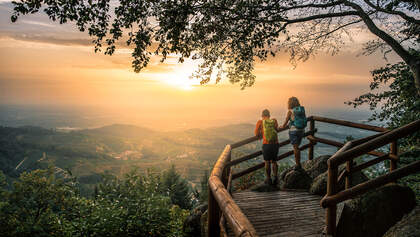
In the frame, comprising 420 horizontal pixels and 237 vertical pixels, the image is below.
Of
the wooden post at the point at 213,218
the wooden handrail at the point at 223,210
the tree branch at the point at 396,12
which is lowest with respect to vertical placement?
the wooden post at the point at 213,218

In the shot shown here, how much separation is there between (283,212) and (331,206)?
5.38ft

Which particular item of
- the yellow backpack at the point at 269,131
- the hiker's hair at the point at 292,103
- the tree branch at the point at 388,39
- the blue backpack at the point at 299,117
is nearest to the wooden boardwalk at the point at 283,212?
the yellow backpack at the point at 269,131

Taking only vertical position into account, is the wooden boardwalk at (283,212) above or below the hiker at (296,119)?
below

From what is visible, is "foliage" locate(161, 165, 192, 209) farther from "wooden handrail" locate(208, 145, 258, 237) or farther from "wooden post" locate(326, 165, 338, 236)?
"wooden handrail" locate(208, 145, 258, 237)

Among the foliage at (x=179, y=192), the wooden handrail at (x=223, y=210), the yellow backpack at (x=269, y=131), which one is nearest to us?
the wooden handrail at (x=223, y=210)

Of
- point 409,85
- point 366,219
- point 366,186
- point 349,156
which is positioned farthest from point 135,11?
point 409,85

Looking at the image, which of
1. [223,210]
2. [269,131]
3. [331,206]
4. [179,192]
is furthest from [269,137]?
[179,192]

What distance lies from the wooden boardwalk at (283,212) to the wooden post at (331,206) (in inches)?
15.6

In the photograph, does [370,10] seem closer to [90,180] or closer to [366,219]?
[366,219]

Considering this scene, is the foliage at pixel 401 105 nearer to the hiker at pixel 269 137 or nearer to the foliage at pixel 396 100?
the foliage at pixel 396 100

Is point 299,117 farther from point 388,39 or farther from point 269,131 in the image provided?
point 388,39

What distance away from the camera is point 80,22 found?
5.41 metres

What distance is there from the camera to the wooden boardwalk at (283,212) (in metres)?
4.25

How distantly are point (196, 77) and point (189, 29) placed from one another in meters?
1.54
